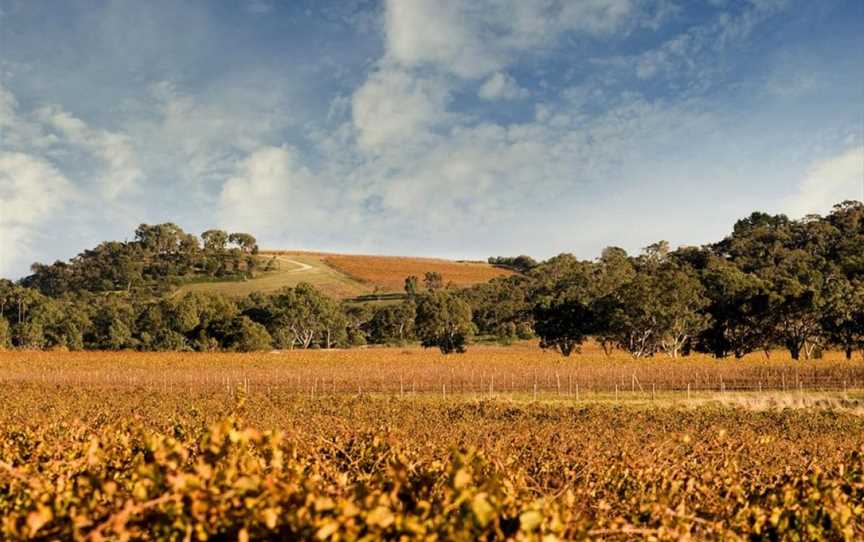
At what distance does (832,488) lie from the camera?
16.7ft

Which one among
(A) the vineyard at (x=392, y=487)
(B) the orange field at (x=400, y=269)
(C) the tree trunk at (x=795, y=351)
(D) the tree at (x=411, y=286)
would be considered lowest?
(C) the tree trunk at (x=795, y=351)

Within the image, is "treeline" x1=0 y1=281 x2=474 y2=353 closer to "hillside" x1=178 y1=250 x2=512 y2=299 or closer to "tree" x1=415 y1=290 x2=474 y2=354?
"tree" x1=415 y1=290 x2=474 y2=354

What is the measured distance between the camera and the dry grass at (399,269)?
461 feet

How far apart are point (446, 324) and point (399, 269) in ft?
220

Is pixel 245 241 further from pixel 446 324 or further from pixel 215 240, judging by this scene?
pixel 446 324

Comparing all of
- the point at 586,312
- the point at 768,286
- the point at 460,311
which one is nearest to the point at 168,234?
the point at 460,311

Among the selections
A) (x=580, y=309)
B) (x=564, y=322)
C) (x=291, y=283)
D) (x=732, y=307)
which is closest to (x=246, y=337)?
(x=564, y=322)

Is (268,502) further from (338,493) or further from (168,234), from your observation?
(168,234)

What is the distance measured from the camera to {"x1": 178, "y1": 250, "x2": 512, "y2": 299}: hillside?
426 feet

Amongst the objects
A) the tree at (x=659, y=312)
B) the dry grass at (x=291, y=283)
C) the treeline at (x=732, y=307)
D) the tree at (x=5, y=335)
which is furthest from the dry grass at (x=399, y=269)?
the tree at (x=659, y=312)

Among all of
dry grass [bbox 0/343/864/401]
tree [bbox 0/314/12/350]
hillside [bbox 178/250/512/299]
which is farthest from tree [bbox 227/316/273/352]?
hillside [bbox 178/250/512/299]

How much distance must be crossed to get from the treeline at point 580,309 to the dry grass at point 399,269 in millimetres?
8422

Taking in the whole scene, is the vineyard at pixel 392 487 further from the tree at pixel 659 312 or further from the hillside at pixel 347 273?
the hillside at pixel 347 273

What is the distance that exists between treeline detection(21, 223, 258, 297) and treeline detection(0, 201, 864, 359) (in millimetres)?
844
